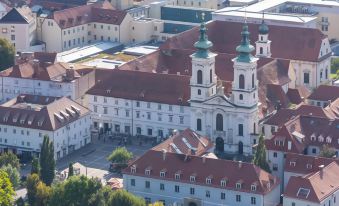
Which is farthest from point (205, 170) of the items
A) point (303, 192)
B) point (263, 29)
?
point (263, 29)

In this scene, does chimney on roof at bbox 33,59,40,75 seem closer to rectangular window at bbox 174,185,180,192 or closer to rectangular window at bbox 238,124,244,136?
rectangular window at bbox 238,124,244,136

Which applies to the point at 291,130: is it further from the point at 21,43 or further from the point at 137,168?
the point at 21,43

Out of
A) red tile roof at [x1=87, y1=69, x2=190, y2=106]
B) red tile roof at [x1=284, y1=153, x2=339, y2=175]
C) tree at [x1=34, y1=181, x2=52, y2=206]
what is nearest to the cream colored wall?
red tile roof at [x1=87, y1=69, x2=190, y2=106]

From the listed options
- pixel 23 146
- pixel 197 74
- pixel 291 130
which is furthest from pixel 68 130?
pixel 291 130

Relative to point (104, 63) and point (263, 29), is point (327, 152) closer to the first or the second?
point (263, 29)

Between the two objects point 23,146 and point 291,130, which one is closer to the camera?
point 291,130
